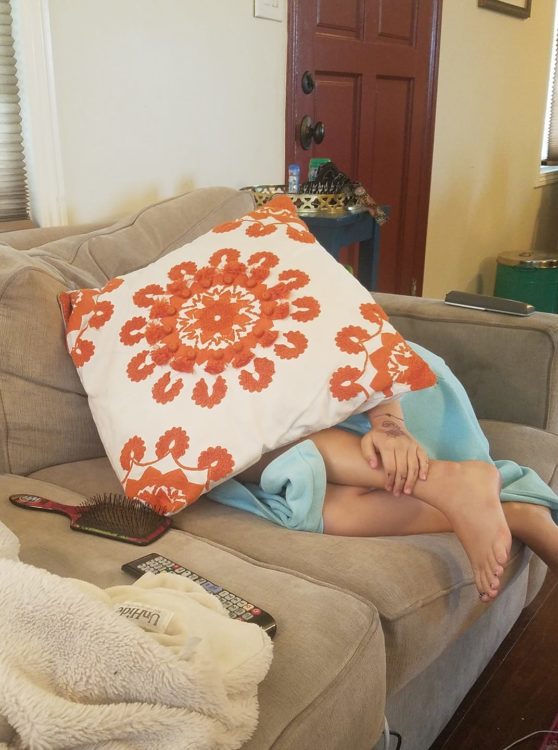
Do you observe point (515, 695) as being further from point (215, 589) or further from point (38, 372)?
point (38, 372)

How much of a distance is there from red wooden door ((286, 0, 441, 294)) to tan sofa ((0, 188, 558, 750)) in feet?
3.25

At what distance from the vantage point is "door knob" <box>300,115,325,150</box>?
2316 millimetres

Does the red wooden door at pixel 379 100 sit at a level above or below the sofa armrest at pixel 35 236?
above

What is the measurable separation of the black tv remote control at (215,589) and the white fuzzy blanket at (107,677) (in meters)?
0.09

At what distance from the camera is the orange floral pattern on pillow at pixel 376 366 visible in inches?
40.8

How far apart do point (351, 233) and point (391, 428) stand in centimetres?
107

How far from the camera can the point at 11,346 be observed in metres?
1.10

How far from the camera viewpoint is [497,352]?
4.50ft

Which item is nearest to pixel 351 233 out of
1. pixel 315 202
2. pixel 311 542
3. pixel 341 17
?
pixel 315 202

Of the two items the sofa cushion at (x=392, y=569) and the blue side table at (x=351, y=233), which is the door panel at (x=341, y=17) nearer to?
the blue side table at (x=351, y=233)

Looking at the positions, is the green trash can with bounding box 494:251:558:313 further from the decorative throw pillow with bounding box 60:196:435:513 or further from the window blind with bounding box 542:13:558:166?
the decorative throw pillow with bounding box 60:196:435:513

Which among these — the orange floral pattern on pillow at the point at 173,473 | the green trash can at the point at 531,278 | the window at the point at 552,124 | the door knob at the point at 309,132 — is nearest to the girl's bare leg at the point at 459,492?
the orange floral pattern on pillow at the point at 173,473

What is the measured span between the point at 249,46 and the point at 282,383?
1.45 m

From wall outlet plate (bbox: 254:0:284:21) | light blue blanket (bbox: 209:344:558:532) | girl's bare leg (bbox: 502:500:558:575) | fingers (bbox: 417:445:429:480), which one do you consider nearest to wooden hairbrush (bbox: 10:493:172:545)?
light blue blanket (bbox: 209:344:558:532)
